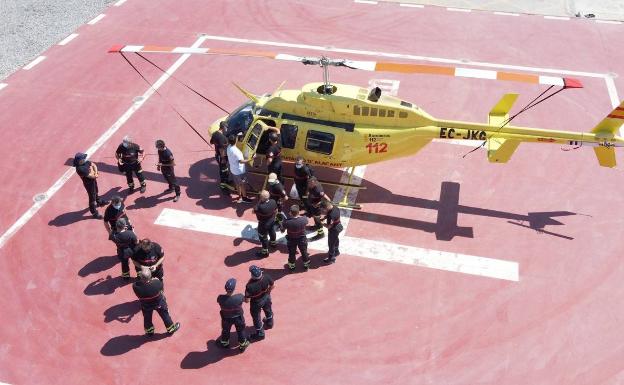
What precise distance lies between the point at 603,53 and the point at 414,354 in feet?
50.1

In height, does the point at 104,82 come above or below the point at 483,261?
above

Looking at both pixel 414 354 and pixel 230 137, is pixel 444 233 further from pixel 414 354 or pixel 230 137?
pixel 230 137

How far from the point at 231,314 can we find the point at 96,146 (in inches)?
346

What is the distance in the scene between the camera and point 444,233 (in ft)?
44.8

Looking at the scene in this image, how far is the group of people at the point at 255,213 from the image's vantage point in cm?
1043

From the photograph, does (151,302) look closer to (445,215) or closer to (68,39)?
(445,215)

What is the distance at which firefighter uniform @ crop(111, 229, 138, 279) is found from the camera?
11.6 metres

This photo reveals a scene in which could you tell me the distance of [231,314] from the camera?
33.8 feet

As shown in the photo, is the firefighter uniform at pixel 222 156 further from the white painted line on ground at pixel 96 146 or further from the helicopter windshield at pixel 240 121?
the white painted line on ground at pixel 96 146

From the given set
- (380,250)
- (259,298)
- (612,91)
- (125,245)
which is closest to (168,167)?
(125,245)

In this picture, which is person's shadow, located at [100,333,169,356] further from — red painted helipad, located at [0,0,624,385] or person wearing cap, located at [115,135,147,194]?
person wearing cap, located at [115,135,147,194]

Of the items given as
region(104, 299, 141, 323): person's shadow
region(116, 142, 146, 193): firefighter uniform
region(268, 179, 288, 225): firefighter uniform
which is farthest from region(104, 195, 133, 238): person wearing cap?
region(268, 179, 288, 225): firefighter uniform

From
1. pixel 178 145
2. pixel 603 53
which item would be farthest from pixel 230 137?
pixel 603 53

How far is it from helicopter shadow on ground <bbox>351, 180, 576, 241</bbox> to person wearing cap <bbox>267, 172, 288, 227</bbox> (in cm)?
188
